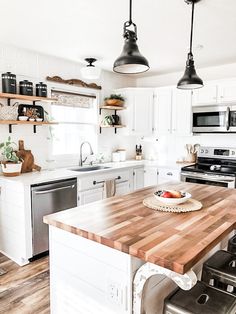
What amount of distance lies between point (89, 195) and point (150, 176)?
1.29m

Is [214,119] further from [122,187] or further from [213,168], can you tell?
[122,187]

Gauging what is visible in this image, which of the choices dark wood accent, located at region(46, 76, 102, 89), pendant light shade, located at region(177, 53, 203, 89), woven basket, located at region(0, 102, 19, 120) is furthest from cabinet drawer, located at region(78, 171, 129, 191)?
pendant light shade, located at region(177, 53, 203, 89)

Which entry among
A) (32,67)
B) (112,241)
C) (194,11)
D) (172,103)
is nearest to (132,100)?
(172,103)

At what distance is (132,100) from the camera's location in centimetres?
449

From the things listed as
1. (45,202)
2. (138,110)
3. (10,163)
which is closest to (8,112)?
(10,163)

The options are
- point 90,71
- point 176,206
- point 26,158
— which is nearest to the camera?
point 176,206

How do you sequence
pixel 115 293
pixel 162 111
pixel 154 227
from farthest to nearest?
pixel 162 111 < pixel 154 227 < pixel 115 293

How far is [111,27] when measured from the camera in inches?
103

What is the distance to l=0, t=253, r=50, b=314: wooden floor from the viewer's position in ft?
7.06

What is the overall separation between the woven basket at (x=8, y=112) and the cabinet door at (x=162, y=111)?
236 centimetres

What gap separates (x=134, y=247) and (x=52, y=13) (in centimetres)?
212

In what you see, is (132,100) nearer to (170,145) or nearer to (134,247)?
(170,145)

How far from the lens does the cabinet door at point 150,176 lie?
4.30 metres

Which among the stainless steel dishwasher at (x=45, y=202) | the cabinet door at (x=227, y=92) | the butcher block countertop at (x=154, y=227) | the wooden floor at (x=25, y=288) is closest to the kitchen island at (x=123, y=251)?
the butcher block countertop at (x=154, y=227)
